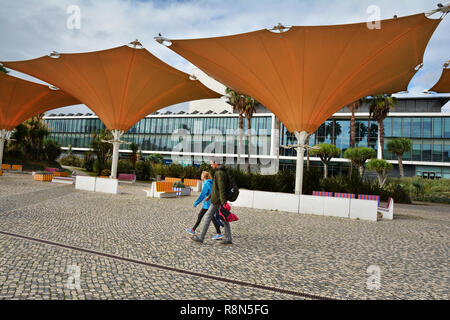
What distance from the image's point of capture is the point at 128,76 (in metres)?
18.0

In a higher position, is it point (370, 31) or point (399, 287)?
point (370, 31)

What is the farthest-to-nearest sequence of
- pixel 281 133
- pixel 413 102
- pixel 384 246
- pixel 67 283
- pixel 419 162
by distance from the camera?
pixel 281 133, pixel 413 102, pixel 419 162, pixel 384 246, pixel 67 283

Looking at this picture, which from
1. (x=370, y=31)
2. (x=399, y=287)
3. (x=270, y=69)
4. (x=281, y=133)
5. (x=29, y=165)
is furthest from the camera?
(x=281, y=133)

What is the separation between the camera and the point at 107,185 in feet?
51.8

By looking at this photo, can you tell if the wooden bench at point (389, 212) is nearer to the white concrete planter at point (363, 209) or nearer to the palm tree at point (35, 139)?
the white concrete planter at point (363, 209)

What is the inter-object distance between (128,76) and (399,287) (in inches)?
687

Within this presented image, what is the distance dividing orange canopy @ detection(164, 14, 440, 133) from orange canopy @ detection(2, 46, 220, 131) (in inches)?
192

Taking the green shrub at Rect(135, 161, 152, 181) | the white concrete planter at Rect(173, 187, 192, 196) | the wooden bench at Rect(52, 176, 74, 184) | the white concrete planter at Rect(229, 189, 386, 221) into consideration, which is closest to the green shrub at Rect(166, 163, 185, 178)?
the green shrub at Rect(135, 161, 152, 181)

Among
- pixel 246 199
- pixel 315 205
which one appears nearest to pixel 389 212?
pixel 315 205

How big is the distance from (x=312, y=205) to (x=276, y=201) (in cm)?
143

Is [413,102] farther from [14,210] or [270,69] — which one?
[14,210]

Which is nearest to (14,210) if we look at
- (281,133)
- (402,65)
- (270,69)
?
(270,69)

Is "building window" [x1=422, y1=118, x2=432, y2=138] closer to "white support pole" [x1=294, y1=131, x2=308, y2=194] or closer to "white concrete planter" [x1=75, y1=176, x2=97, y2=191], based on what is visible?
"white support pole" [x1=294, y1=131, x2=308, y2=194]

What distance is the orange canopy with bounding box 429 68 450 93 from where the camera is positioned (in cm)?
1619
